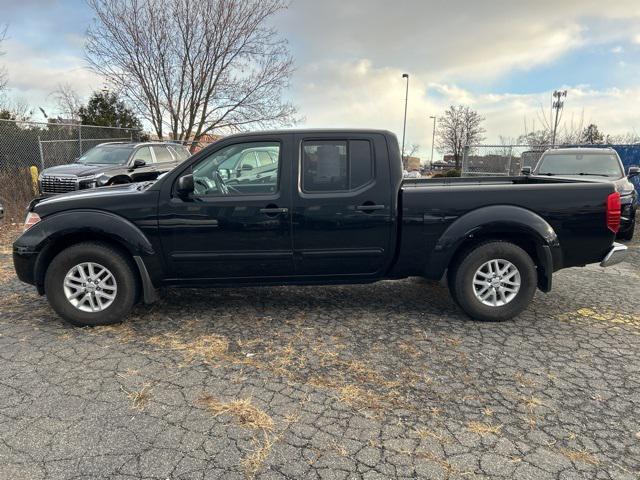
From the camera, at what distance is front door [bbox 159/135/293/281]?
3920mm

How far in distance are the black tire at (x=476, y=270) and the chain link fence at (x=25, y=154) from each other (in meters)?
10.4

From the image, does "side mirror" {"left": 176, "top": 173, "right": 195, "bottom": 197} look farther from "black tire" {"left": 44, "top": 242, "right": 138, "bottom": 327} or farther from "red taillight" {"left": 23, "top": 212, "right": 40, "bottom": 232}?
"red taillight" {"left": 23, "top": 212, "right": 40, "bottom": 232}

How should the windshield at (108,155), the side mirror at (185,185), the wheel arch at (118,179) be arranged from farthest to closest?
the windshield at (108,155)
the wheel arch at (118,179)
the side mirror at (185,185)

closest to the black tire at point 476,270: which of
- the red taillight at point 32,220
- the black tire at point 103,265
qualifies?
the black tire at point 103,265

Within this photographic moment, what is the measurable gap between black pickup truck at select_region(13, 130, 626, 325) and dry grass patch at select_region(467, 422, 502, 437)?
1.66 meters

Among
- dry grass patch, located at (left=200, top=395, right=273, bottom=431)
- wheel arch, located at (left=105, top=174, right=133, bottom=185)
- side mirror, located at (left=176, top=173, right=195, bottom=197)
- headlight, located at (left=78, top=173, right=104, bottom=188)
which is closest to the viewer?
dry grass patch, located at (left=200, top=395, right=273, bottom=431)

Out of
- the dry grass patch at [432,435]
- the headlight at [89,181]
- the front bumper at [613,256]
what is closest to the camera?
the dry grass patch at [432,435]

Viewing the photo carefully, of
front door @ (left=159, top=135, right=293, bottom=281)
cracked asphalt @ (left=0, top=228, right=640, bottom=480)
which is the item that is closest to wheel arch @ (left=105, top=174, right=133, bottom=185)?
cracked asphalt @ (left=0, top=228, right=640, bottom=480)

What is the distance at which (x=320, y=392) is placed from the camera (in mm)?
2955

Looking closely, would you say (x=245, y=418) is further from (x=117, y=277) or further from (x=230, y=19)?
(x=230, y=19)

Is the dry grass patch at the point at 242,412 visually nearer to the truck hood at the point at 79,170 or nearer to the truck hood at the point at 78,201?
the truck hood at the point at 78,201

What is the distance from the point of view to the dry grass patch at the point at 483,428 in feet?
8.34

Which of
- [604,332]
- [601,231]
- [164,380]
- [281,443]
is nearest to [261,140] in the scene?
[164,380]

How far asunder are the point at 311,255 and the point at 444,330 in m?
1.43
